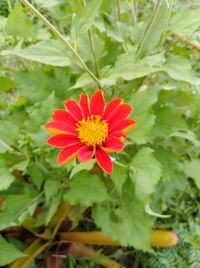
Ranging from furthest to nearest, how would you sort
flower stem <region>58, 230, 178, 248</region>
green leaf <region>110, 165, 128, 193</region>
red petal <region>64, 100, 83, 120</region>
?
flower stem <region>58, 230, 178, 248</region>
green leaf <region>110, 165, 128, 193</region>
red petal <region>64, 100, 83, 120</region>

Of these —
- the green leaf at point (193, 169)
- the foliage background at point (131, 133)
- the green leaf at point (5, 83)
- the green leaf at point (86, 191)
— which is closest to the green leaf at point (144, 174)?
the foliage background at point (131, 133)

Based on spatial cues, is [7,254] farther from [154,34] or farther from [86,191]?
[154,34]

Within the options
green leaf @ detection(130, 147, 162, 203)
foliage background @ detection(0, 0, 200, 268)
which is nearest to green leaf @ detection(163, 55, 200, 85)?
foliage background @ detection(0, 0, 200, 268)

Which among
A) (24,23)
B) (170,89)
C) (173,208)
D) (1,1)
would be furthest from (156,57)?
(1,1)

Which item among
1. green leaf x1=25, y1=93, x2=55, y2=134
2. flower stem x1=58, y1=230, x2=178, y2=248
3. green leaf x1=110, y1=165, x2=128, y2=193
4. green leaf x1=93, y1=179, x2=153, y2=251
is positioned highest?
green leaf x1=25, y1=93, x2=55, y2=134

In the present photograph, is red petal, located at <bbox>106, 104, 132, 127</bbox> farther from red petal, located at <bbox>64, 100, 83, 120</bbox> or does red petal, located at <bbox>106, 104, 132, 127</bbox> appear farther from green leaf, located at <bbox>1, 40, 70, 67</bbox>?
green leaf, located at <bbox>1, 40, 70, 67</bbox>

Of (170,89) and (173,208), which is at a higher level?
(170,89)

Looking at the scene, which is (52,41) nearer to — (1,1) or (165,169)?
(165,169)
